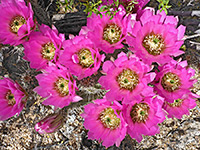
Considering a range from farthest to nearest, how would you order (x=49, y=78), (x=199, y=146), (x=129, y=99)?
(x=199, y=146) < (x=49, y=78) < (x=129, y=99)

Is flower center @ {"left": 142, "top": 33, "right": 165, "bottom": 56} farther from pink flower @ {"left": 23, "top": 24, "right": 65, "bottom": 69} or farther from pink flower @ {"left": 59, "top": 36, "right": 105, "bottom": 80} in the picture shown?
pink flower @ {"left": 23, "top": 24, "right": 65, "bottom": 69}

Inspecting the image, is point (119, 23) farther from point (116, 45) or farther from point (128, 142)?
point (128, 142)

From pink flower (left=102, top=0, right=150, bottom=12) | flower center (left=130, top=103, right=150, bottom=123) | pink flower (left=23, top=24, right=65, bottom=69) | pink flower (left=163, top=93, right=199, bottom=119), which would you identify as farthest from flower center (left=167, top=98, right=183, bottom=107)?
pink flower (left=23, top=24, right=65, bottom=69)

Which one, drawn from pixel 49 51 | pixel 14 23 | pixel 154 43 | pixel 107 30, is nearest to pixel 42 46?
pixel 49 51

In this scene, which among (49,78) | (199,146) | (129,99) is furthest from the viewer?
(199,146)

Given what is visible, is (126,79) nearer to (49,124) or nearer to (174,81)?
(174,81)

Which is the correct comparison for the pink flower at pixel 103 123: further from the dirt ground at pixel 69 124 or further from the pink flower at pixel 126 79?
the dirt ground at pixel 69 124

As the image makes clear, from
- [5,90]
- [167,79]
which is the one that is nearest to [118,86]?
[167,79]
